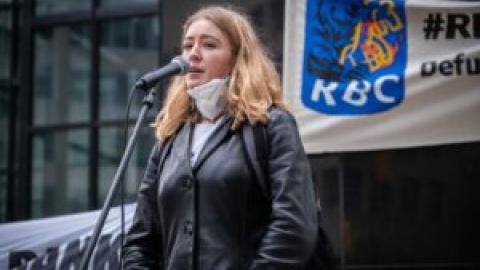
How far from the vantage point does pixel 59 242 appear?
6.73m

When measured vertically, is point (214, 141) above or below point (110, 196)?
above

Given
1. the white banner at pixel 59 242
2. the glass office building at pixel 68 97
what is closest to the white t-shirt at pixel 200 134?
A: the white banner at pixel 59 242

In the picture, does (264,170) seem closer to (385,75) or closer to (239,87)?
(239,87)

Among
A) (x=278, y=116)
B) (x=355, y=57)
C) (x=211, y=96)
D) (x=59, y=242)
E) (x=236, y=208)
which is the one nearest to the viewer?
(x=236, y=208)

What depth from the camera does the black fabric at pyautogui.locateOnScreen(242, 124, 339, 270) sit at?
3297mm

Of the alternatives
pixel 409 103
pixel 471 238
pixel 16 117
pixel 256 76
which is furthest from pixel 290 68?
pixel 16 117

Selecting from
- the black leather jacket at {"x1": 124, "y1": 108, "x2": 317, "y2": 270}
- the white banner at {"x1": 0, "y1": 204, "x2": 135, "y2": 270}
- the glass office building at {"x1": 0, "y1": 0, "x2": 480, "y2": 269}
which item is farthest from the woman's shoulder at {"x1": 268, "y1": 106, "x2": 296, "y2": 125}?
the glass office building at {"x1": 0, "y1": 0, "x2": 480, "y2": 269}

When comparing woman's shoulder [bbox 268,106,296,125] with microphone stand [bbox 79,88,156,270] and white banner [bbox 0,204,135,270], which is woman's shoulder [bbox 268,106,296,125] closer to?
microphone stand [bbox 79,88,156,270]

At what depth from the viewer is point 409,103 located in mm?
6387

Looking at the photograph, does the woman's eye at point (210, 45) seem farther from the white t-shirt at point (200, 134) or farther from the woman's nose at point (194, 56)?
the white t-shirt at point (200, 134)

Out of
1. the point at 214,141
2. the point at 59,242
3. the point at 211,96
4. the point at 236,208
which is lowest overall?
the point at 59,242

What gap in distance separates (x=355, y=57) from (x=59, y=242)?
8.65 feet

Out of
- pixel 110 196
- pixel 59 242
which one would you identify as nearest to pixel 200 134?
pixel 110 196

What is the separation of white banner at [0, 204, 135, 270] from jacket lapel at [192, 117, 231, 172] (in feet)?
9.15
